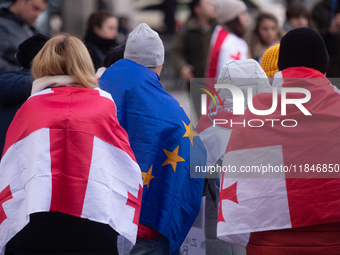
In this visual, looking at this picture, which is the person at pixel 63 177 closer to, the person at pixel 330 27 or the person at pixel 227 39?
the person at pixel 227 39

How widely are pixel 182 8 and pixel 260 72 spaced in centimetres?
1507

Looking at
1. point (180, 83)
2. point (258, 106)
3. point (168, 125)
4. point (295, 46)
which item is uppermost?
point (295, 46)

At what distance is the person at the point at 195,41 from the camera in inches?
271

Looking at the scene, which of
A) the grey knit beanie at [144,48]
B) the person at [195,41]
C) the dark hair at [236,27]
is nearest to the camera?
the grey knit beanie at [144,48]

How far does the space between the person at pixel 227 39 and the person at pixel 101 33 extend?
124 cm

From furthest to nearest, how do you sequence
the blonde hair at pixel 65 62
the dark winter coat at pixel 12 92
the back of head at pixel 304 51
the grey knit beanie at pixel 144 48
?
the dark winter coat at pixel 12 92, the grey knit beanie at pixel 144 48, the back of head at pixel 304 51, the blonde hair at pixel 65 62

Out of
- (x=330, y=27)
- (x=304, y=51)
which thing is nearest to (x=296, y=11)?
(x=330, y=27)

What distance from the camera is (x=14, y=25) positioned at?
5348mm

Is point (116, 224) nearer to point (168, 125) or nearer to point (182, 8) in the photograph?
point (168, 125)

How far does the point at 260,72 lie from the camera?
140 inches

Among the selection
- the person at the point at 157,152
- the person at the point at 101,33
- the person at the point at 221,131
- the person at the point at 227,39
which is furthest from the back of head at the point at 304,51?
the person at the point at 227,39

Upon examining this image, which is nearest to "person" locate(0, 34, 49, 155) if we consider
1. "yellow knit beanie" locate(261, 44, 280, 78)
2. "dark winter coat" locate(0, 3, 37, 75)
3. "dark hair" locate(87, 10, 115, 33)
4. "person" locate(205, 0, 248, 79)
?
"dark winter coat" locate(0, 3, 37, 75)

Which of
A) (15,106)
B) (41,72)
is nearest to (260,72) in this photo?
(41,72)

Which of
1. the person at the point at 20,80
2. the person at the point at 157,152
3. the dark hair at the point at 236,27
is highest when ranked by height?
the dark hair at the point at 236,27
